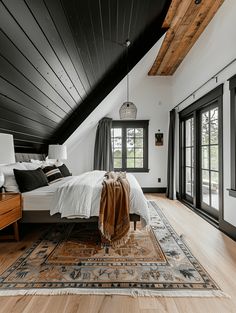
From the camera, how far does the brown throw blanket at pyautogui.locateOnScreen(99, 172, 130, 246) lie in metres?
2.39

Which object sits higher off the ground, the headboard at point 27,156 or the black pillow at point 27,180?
the headboard at point 27,156

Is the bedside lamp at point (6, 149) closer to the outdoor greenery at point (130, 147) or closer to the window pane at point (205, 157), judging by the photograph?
the window pane at point (205, 157)

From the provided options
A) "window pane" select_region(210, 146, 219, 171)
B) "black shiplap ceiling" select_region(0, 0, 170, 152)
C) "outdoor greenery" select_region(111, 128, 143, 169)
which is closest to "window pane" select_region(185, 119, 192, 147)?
"window pane" select_region(210, 146, 219, 171)

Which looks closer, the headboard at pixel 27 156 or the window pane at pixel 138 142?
the headboard at pixel 27 156

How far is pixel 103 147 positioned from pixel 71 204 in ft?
10.7

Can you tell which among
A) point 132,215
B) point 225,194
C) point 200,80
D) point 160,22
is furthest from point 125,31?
point 225,194

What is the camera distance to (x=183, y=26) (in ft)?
10.8

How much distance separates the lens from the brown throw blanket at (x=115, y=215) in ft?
7.83

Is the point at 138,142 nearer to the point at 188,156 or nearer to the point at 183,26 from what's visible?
the point at 188,156

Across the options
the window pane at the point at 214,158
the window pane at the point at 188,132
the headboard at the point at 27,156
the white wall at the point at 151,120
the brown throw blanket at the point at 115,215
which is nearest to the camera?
the brown throw blanket at the point at 115,215

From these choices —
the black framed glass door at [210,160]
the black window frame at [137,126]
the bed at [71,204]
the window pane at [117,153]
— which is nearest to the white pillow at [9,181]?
the bed at [71,204]

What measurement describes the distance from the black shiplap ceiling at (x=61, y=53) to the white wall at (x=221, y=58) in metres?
0.85

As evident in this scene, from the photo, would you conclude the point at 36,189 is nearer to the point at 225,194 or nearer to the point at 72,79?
the point at 72,79

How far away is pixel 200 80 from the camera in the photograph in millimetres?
3723
